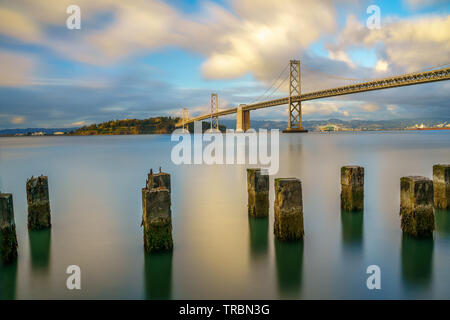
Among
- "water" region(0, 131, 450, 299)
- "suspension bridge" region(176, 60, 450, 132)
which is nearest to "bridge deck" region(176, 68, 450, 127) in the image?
"suspension bridge" region(176, 60, 450, 132)

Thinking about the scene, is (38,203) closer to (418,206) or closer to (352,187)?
(352,187)

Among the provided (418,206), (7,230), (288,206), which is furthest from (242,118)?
(7,230)

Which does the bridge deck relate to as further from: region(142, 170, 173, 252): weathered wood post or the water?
region(142, 170, 173, 252): weathered wood post

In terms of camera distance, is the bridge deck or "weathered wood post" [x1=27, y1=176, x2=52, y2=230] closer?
"weathered wood post" [x1=27, y1=176, x2=52, y2=230]

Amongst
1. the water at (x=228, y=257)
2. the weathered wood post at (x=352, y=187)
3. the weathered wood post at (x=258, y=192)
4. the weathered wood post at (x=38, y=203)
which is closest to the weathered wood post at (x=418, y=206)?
the water at (x=228, y=257)
